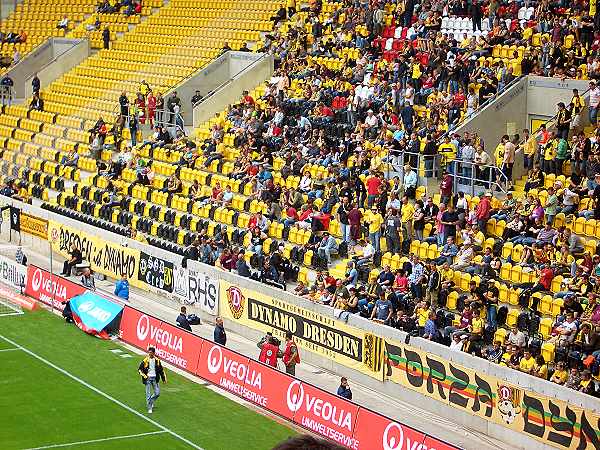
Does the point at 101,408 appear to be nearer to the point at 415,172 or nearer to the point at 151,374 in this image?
the point at 151,374

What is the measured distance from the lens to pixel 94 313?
32094 mm

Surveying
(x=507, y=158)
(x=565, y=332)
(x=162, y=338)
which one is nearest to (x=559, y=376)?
(x=565, y=332)

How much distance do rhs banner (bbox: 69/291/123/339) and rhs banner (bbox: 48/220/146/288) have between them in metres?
3.36

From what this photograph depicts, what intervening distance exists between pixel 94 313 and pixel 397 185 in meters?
9.07

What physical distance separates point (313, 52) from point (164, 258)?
1142 centimetres

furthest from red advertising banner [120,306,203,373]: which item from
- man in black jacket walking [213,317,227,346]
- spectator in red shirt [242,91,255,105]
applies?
spectator in red shirt [242,91,255,105]

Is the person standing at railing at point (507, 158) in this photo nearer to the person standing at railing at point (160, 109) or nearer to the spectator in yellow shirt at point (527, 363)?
the spectator in yellow shirt at point (527, 363)

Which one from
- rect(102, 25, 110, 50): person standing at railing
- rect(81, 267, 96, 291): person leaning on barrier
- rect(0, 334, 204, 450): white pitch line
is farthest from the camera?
rect(102, 25, 110, 50): person standing at railing

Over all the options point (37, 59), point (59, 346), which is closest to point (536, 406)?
point (59, 346)

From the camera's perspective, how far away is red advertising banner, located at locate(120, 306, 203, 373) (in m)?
28.0

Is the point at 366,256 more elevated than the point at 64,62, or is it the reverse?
the point at 64,62

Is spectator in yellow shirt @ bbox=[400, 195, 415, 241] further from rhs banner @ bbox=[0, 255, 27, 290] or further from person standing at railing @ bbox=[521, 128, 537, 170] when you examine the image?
rhs banner @ bbox=[0, 255, 27, 290]

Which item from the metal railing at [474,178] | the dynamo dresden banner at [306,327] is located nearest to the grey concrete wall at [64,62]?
the dynamo dresden banner at [306,327]

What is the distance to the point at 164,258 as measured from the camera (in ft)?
114
